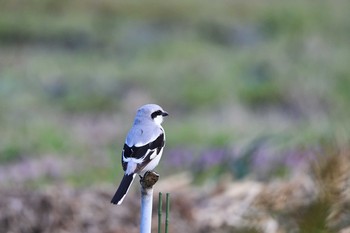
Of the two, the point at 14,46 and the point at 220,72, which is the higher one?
the point at 14,46

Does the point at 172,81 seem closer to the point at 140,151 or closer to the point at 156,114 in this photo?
the point at 156,114

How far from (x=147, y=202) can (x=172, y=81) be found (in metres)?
14.7

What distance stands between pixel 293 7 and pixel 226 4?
1605mm

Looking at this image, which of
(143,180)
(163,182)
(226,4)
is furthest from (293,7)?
→ (143,180)

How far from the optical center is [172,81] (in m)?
18.9

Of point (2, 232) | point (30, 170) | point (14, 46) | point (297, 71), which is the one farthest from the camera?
point (14, 46)

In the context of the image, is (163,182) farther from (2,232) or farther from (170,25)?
(170,25)

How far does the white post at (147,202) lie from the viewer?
165 inches

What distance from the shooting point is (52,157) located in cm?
1171

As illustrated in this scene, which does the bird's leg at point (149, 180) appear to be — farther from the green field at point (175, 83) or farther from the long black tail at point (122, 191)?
the green field at point (175, 83)

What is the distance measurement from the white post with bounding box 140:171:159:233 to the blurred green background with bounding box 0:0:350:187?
3.28 metres

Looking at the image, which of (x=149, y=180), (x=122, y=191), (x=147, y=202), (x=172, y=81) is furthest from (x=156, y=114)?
(x=172, y=81)

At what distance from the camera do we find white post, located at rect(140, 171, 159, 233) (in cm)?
420

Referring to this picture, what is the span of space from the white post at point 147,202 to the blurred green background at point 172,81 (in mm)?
3280
